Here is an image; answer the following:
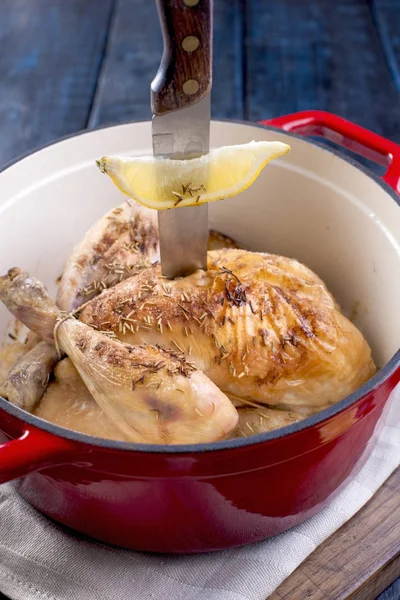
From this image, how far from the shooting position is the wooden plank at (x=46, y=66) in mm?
2447

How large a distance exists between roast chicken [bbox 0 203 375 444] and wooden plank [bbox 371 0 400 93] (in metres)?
1.57

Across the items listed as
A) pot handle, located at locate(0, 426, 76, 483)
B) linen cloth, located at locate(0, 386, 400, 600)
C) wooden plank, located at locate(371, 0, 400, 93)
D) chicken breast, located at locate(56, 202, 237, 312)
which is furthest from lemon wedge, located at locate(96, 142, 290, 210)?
wooden plank, located at locate(371, 0, 400, 93)

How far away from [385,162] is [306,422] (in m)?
0.78

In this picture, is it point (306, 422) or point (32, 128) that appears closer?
point (306, 422)

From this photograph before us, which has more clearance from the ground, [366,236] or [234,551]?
[366,236]

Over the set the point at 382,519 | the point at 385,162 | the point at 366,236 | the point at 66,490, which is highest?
the point at 385,162

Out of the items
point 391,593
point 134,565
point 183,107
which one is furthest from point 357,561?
point 183,107

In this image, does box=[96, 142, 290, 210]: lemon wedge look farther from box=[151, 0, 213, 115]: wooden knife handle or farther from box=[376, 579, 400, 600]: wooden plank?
box=[376, 579, 400, 600]: wooden plank

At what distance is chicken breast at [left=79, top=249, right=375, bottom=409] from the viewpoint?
4.06ft

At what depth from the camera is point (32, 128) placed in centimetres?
245

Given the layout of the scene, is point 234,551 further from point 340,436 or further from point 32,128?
point 32,128

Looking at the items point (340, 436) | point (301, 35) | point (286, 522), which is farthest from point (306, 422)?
point (301, 35)

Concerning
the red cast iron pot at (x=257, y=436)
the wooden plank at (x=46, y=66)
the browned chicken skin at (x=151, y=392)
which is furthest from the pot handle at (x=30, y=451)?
the wooden plank at (x=46, y=66)

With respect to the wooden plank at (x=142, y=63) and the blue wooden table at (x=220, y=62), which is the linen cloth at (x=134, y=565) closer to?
the blue wooden table at (x=220, y=62)
